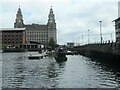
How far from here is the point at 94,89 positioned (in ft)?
99.1

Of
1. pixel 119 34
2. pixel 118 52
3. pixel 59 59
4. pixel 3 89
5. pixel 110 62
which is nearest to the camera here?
pixel 3 89

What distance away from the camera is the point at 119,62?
59781 millimetres

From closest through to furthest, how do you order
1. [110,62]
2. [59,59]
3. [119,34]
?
[110,62] → [59,59] → [119,34]

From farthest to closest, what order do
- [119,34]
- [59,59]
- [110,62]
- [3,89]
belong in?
[119,34], [59,59], [110,62], [3,89]

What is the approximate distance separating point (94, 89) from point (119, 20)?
124 m

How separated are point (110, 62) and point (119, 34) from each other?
76899 millimetres

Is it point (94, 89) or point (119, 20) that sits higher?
point (119, 20)

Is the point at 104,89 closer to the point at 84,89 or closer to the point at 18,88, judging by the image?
the point at 84,89

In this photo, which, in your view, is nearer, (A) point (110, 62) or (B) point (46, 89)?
(B) point (46, 89)

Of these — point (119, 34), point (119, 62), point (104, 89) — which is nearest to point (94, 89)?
point (104, 89)

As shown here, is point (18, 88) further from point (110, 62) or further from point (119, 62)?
point (110, 62)

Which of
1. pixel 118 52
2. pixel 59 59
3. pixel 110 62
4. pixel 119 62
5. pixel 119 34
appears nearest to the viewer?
pixel 118 52

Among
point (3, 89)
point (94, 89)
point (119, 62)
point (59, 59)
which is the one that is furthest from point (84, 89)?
point (59, 59)

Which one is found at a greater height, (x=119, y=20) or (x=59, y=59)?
(x=119, y=20)
